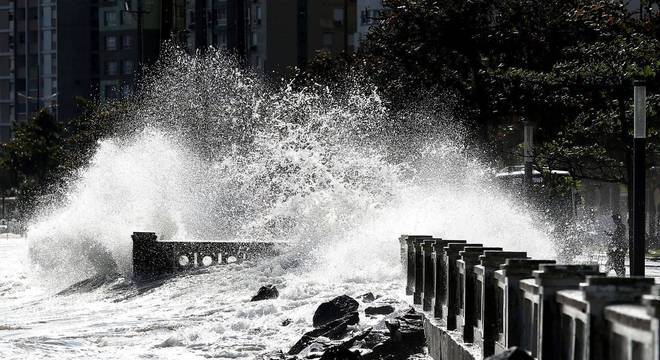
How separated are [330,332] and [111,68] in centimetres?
12461

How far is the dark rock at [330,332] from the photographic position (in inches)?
656

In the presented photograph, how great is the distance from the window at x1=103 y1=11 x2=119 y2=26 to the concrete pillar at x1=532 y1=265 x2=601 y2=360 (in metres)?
132

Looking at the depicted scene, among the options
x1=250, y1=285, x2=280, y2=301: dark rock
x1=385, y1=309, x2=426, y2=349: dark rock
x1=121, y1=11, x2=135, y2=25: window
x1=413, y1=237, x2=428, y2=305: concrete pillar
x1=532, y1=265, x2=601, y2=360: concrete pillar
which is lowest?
x1=250, y1=285, x2=280, y2=301: dark rock

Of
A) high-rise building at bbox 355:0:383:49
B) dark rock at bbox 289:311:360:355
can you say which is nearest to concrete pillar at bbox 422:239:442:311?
dark rock at bbox 289:311:360:355

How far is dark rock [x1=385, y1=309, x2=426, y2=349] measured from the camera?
15.4 m

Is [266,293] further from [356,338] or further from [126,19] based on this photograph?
[126,19]

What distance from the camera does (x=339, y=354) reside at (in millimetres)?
15219

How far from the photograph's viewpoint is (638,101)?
1902 cm

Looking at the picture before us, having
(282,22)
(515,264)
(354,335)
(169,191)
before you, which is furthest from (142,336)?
(282,22)

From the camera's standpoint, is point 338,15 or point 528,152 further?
point 338,15

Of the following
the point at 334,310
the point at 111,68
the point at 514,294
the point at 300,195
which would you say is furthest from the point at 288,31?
the point at 514,294

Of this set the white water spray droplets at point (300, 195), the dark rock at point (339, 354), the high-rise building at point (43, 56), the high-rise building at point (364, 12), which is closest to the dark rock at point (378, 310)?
the dark rock at point (339, 354)

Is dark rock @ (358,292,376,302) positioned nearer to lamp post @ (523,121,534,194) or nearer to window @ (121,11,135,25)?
lamp post @ (523,121,534,194)

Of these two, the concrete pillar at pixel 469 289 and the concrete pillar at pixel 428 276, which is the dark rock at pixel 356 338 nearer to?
the concrete pillar at pixel 428 276
